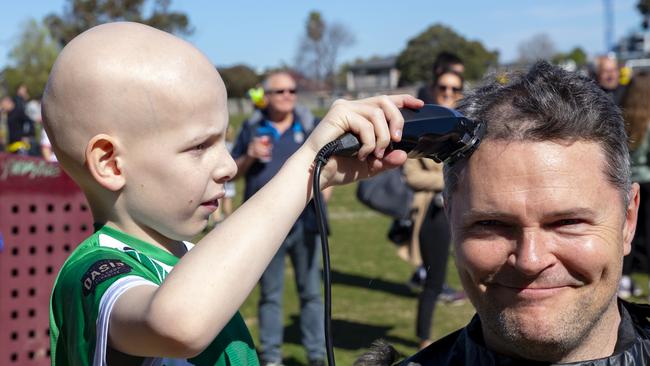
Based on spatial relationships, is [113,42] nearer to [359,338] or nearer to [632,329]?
[632,329]

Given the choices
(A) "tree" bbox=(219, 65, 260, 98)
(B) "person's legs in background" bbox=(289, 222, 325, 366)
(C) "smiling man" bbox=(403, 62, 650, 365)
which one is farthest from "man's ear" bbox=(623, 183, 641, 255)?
(A) "tree" bbox=(219, 65, 260, 98)

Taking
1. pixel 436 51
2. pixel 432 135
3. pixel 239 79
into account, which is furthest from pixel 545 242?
pixel 239 79

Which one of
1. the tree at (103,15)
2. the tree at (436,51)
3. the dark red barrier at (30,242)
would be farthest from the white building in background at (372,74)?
the dark red barrier at (30,242)

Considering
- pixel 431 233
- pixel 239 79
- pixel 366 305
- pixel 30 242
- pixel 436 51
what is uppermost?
pixel 30 242

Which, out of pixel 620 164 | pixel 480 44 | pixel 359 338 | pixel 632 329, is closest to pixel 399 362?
pixel 632 329

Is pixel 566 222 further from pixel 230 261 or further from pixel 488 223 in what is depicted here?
pixel 230 261

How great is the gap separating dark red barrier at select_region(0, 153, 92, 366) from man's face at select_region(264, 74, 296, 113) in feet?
6.43

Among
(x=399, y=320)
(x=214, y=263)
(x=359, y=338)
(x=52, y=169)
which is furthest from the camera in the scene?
(x=399, y=320)

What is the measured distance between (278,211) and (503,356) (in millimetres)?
879

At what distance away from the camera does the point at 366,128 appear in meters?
1.64

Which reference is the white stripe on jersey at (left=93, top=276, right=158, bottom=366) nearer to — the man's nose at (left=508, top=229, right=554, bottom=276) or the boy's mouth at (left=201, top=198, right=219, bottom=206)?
the boy's mouth at (left=201, top=198, right=219, bottom=206)

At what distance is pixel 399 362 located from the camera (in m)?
2.24

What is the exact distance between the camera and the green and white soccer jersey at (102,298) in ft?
5.09

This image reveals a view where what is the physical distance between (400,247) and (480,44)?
6556 centimetres
